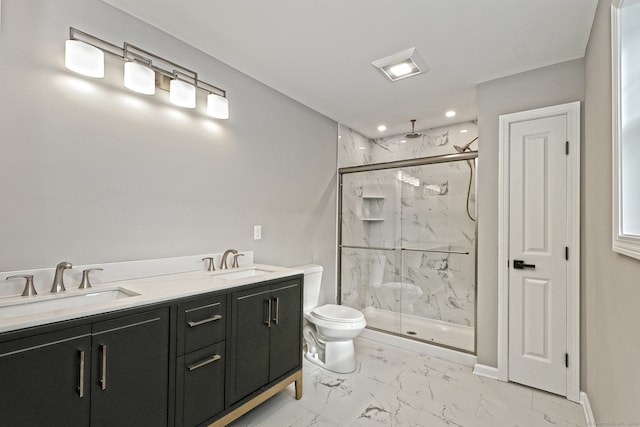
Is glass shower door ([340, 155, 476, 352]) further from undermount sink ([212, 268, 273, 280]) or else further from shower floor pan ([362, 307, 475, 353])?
undermount sink ([212, 268, 273, 280])

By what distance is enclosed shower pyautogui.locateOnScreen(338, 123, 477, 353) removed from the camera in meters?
3.12

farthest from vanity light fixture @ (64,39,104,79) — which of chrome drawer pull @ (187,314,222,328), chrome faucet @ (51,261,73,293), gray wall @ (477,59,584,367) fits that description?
gray wall @ (477,59,584,367)

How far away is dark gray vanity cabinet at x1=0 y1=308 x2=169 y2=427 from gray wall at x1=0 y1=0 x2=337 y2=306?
595 millimetres

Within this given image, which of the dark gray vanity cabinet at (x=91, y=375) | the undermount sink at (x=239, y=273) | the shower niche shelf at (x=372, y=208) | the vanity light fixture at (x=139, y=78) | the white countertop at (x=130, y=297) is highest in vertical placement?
the vanity light fixture at (x=139, y=78)

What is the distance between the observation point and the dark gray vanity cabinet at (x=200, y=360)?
1443 millimetres

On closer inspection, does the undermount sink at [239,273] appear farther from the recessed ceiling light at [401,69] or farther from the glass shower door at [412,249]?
the recessed ceiling light at [401,69]

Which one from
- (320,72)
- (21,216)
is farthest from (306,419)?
(320,72)

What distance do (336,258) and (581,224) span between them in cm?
222

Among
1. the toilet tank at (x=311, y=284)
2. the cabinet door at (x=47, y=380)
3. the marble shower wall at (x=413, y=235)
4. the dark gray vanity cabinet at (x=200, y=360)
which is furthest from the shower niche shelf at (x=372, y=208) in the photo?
the cabinet door at (x=47, y=380)

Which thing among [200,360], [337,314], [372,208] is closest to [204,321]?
[200,360]

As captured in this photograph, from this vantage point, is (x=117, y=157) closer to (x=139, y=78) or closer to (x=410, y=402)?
(x=139, y=78)

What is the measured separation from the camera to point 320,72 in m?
2.42

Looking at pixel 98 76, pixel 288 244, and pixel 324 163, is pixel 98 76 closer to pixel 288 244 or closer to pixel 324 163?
pixel 288 244

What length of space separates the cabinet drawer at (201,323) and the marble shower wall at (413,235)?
2.12m
